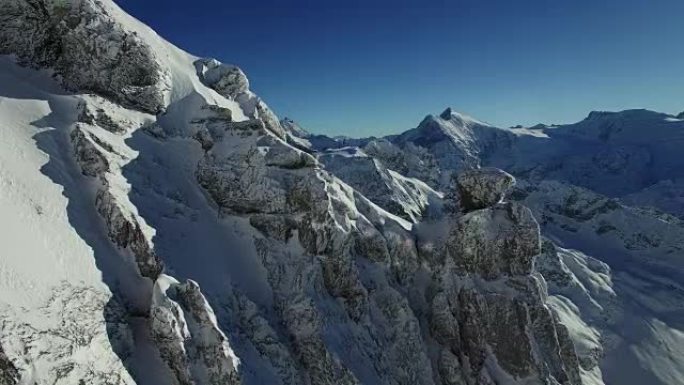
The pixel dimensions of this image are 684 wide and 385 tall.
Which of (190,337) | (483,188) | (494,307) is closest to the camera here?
(190,337)

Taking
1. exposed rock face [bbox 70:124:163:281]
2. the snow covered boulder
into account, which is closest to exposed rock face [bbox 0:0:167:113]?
exposed rock face [bbox 70:124:163:281]

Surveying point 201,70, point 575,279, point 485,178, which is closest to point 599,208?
point 575,279

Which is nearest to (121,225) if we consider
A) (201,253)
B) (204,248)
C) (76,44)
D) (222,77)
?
(201,253)

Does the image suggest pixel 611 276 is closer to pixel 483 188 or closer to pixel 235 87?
pixel 483 188

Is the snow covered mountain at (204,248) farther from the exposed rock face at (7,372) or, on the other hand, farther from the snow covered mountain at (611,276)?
the snow covered mountain at (611,276)

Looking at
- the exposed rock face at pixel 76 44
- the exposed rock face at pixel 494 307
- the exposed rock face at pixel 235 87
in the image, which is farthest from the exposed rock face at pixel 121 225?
the exposed rock face at pixel 494 307

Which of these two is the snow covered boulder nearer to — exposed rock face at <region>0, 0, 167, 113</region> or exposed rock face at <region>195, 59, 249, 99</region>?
exposed rock face at <region>195, 59, 249, 99</region>
